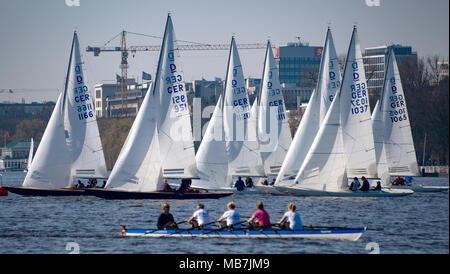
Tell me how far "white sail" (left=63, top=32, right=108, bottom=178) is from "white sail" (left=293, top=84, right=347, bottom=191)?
13.8 m

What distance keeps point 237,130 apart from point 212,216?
17528 mm

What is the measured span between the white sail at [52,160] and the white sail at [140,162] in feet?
16.8

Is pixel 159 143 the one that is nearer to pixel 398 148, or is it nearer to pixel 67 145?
pixel 67 145

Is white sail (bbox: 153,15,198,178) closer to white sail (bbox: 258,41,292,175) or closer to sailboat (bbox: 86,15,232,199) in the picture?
sailboat (bbox: 86,15,232,199)

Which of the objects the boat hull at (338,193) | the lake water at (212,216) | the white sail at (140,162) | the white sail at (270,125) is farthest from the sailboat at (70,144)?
the white sail at (270,125)

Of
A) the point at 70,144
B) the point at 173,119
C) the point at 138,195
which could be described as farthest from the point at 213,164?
the point at 70,144

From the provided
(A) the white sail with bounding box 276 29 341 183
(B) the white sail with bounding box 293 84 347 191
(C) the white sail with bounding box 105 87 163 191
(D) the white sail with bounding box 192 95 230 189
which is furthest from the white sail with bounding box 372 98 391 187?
(C) the white sail with bounding box 105 87 163 191

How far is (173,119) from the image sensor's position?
57250mm

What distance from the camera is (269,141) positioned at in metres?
69.4

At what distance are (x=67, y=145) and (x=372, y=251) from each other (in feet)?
102

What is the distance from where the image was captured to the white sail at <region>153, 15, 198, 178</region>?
5672 centimetres

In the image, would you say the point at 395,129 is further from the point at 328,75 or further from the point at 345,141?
the point at 345,141

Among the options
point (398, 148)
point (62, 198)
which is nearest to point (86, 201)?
point (62, 198)

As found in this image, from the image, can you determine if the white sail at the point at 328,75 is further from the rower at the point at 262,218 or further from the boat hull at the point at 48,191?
the rower at the point at 262,218
